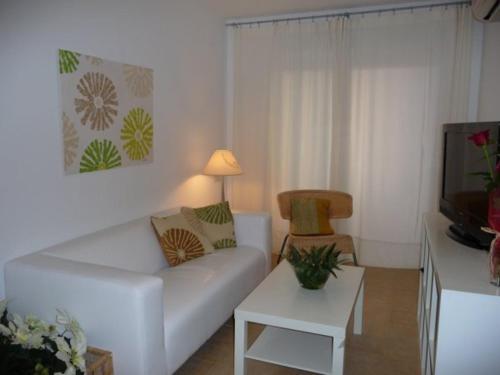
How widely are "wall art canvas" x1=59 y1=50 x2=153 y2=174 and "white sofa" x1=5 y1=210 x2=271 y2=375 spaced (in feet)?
1.65

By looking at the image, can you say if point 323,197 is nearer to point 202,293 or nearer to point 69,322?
point 202,293

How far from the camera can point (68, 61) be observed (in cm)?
238

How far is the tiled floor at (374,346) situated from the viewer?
2.34 m

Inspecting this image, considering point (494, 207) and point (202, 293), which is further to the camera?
point (202, 293)

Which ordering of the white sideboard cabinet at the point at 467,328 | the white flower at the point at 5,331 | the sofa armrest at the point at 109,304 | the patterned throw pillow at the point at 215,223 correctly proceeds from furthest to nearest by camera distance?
the patterned throw pillow at the point at 215,223, the sofa armrest at the point at 109,304, the white flower at the point at 5,331, the white sideboard cabinet at the point at 467,328

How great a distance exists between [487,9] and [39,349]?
3373 millimetres

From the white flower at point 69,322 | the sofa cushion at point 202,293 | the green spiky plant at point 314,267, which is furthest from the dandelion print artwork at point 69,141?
the green spiky plant at point 314,267

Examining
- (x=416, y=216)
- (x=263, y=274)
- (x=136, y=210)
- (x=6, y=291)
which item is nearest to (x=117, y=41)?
(x=136, y=210)

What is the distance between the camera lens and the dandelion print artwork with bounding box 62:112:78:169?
2.41 metres

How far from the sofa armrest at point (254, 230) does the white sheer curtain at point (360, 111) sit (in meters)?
1.03

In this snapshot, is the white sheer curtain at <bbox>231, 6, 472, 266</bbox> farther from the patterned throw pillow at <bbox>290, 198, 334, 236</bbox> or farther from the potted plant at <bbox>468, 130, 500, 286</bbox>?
the potted plant at <bbox>468, 130, 500, 286</bbox>

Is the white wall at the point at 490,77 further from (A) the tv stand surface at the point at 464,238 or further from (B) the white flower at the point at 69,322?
(B) the white flower at the point at 69,322

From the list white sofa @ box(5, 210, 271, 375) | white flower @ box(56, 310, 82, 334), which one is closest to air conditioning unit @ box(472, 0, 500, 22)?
white sofa @ box(5, 210, 271, 375)

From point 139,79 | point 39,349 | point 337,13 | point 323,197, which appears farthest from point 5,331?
point 337,13
